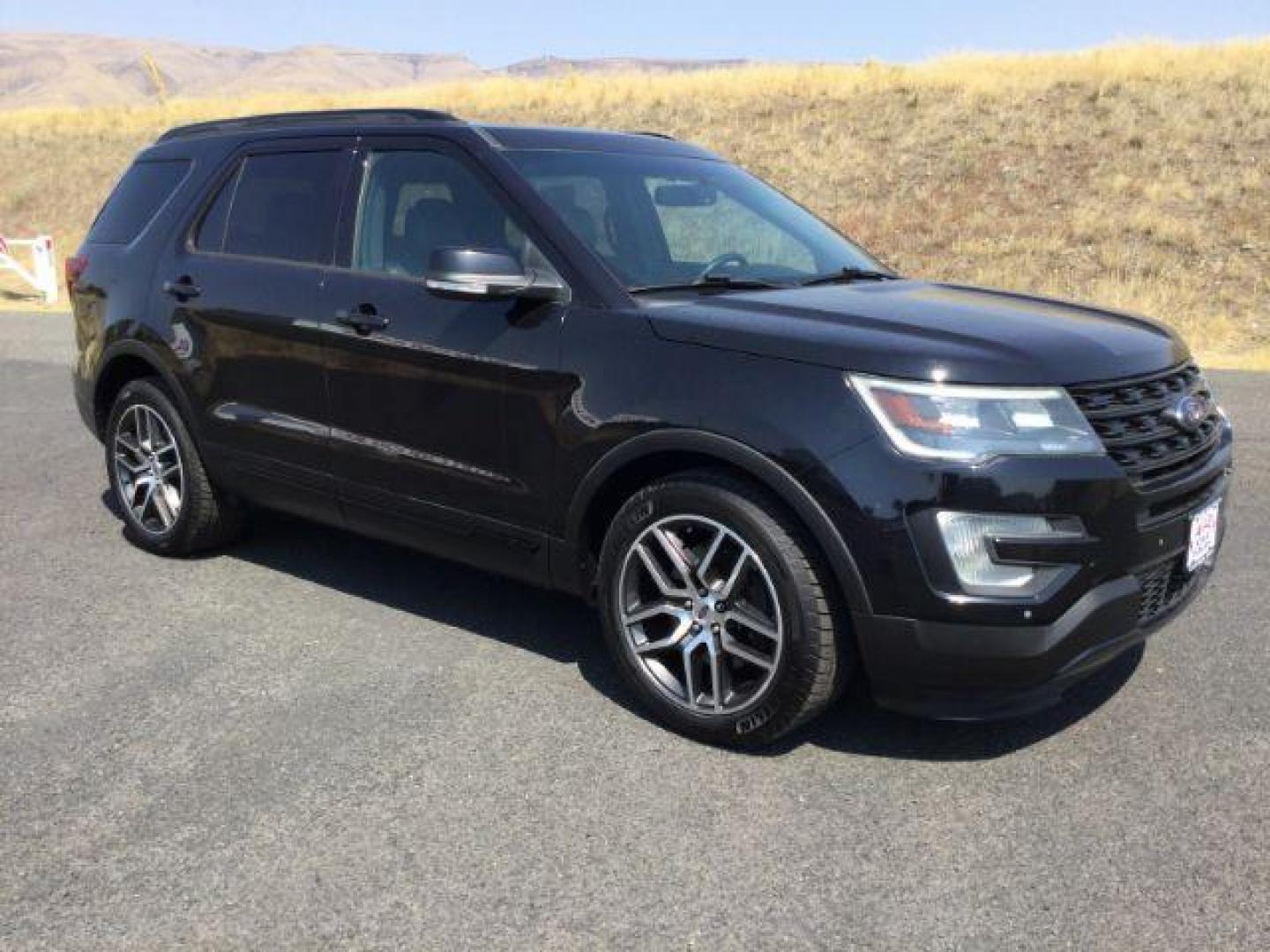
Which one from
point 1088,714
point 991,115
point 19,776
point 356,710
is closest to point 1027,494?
point 1088,714

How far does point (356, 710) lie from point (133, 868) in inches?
39.2

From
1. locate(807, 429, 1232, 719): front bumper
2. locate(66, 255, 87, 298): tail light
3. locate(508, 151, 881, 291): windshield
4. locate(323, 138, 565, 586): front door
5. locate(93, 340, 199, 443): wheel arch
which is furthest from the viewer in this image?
locate(66, 255, 87, 298): tail light

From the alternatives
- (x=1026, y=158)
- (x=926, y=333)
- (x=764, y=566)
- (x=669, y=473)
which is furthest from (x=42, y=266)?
(x=926, y=333)

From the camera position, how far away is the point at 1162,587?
11.4 ft

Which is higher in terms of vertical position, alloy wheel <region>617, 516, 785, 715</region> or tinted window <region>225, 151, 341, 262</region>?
tinted window <region>225, 151, 341, 262</region>

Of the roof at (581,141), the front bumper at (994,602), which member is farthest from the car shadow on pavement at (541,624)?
the roof at (581,141)

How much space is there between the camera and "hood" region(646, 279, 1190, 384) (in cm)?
323

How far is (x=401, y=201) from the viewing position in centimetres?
446

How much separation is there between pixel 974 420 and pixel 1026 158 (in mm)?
21614

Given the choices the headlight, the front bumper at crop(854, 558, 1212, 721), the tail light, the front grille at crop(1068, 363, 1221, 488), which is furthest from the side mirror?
the tail light

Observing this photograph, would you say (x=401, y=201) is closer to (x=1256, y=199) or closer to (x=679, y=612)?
(x=679, y=612)

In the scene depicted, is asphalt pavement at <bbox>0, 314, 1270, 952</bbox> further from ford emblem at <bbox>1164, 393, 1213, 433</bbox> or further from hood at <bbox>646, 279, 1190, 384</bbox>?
hood at <bbox>646, 279, 1190, 384</bbox>

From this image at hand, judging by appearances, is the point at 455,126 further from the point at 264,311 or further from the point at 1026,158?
the point at 1026,158

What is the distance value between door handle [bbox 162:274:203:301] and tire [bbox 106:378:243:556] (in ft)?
1.51
